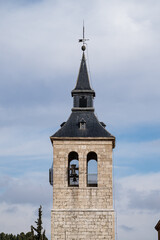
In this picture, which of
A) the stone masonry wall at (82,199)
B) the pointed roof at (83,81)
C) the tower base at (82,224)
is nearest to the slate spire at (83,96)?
the pointed roof at (83,81)

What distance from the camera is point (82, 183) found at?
35.0m

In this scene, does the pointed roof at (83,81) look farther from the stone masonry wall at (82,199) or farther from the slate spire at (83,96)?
the stone masonry wall at (82,199)

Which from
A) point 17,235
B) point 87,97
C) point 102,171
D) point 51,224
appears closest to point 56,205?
point 51,224

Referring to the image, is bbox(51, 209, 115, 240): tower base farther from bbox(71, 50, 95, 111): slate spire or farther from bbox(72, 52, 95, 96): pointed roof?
bbox(72, 52, 95, 96): pointed roof

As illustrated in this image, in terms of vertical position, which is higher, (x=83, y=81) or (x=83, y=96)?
(x=83, y=81)

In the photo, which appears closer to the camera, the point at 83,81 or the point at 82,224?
the point at 82,224

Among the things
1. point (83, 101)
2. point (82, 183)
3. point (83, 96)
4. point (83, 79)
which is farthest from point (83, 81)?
point (82, 183)

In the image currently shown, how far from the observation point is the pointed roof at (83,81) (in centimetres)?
3756

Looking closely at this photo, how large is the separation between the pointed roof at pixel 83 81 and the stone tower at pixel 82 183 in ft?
5.76

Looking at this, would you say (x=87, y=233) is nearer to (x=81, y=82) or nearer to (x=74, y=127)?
(x=74, y=127)

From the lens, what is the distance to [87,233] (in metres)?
34.2

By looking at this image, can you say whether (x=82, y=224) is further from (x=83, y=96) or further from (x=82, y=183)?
(x=83, y=96)

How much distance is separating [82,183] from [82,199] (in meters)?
0.91

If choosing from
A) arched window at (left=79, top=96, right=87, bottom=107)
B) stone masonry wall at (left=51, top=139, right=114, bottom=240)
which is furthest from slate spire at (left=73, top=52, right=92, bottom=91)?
stone masonry wall at (left=51, top=139, right=114, bottom=240)
